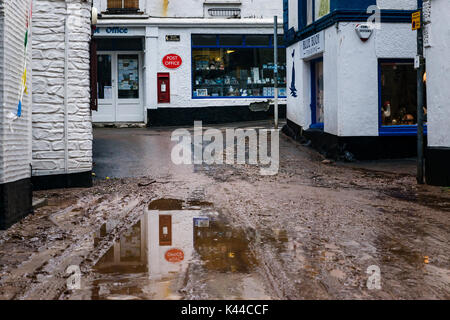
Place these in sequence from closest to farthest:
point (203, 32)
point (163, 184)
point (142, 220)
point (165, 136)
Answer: point (142, 220) < point (163, 184) < point (165, 136) < point (203, 32)

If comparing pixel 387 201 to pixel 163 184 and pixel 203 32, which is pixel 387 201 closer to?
pixel 163 184

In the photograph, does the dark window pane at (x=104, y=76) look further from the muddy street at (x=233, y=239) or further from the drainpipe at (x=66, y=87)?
the drainpipe at (x=66, y=87)

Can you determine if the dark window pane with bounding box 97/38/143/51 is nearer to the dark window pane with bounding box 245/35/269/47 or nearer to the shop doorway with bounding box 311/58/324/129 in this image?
the dark window pane with bounding box 245/35/269/47

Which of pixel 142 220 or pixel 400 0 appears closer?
pixel 142 220

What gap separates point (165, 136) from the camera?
1783cm

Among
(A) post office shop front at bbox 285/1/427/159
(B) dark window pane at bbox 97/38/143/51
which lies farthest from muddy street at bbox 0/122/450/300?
(B) dark window pane at bbox 97/38/143/51

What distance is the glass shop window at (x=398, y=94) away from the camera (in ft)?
47.1

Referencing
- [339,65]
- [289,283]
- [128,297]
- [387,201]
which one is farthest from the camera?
[339,65]

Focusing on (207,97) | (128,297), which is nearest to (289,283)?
(128,297)

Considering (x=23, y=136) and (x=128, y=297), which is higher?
(x=23, y=136)

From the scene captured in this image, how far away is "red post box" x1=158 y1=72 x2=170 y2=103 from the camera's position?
73.2 feet

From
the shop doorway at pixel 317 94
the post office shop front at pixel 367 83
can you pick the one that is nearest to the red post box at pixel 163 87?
the shop doorway at pixel 317 94

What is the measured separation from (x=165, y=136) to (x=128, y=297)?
13.7 metres

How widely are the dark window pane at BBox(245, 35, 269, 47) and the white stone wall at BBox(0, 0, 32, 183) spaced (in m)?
15.5
